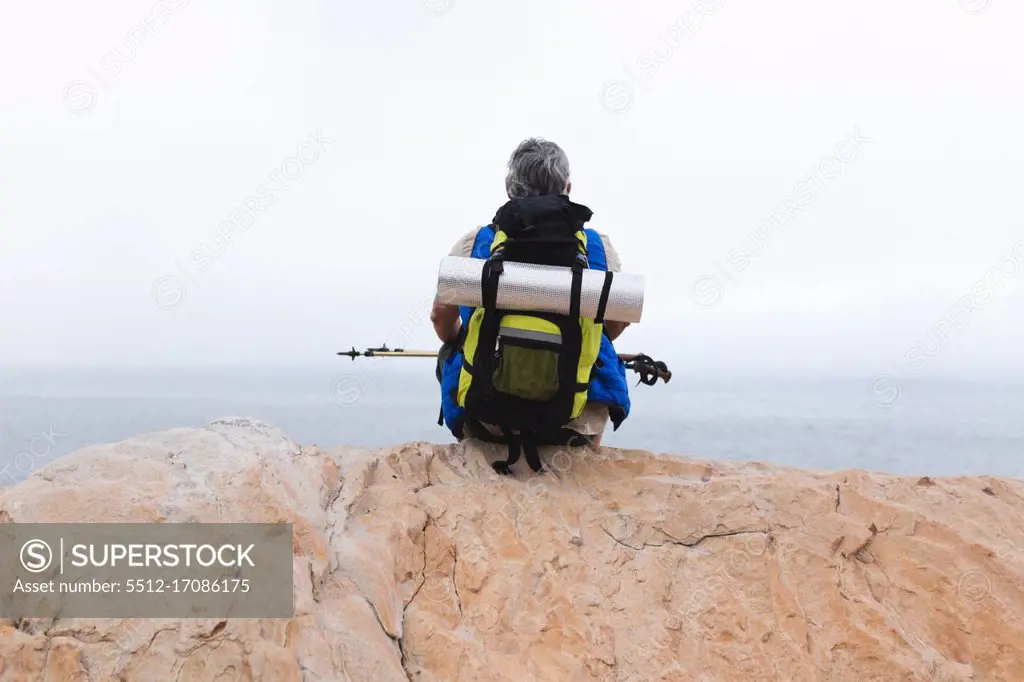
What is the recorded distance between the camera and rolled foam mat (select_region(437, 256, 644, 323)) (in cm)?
347

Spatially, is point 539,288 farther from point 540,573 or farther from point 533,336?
point 540,573

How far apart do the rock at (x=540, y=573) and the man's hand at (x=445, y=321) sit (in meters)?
0.72

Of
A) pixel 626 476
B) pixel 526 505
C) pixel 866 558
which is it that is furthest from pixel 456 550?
pixel 866 558

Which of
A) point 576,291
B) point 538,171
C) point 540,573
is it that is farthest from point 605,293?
point 540,573

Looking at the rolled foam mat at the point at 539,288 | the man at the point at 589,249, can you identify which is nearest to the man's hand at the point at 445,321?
the man at the point at 589,249

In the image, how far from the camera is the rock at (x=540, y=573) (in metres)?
2.46

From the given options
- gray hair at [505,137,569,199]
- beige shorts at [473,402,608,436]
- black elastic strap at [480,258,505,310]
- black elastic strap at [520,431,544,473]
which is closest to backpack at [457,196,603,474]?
black elastic strap at [480,258,505,310]

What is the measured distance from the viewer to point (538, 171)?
13.1 ft

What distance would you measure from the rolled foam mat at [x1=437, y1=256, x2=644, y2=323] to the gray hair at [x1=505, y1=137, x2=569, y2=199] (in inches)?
26.5

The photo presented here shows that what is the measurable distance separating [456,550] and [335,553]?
56cm

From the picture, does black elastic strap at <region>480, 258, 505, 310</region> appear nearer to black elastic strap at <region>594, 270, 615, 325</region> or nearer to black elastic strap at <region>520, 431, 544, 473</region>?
black elastic strap at <region>594, 270, 615, 325</region>

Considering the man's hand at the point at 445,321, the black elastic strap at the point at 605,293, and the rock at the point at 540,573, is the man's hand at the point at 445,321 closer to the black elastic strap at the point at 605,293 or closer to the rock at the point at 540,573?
the rock at the point at 540,573

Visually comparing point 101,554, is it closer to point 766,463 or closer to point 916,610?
point 916,610

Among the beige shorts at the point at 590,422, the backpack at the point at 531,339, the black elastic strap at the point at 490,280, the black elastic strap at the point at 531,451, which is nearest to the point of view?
the black elastic strap at the point at 490,280
